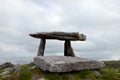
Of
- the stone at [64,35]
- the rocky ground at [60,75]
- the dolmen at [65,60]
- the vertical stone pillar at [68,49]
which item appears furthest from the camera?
the vertical stone pillar at [68,49]

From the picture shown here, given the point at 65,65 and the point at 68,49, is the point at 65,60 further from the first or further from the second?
the point at 68,49

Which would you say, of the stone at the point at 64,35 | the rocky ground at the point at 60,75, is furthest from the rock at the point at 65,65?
the stone at the point at 64,35

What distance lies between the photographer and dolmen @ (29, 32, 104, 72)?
23500mm

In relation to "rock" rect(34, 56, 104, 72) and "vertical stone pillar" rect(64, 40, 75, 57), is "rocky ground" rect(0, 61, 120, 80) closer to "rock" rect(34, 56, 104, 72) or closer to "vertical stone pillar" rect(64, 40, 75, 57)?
"rock" rect(34, 56, 104, 72)

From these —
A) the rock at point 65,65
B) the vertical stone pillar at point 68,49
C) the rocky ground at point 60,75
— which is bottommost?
the rocky ground at point 60,75

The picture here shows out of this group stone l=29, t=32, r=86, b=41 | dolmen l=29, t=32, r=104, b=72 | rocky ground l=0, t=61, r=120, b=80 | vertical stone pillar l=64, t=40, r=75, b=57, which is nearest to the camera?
rocky ground l=0, t=61, r=120, b=80

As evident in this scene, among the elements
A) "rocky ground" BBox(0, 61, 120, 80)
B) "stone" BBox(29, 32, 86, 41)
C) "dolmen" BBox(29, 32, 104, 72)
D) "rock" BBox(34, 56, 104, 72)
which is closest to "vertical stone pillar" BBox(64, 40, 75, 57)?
"dolmen" BBox(29, 32, 104, 72)

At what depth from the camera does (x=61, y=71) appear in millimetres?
23375

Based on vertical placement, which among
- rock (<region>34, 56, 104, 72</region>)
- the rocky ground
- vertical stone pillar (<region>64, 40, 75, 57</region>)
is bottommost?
the rocky ground

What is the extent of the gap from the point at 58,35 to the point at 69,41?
193 cm

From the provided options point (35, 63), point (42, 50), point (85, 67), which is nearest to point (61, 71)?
point (85, 67)

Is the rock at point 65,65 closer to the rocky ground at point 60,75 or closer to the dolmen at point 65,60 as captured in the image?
the dolmen at point 65,60

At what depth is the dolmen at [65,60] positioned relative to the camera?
2350 cm

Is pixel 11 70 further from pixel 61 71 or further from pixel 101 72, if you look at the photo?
pixel 101 72
